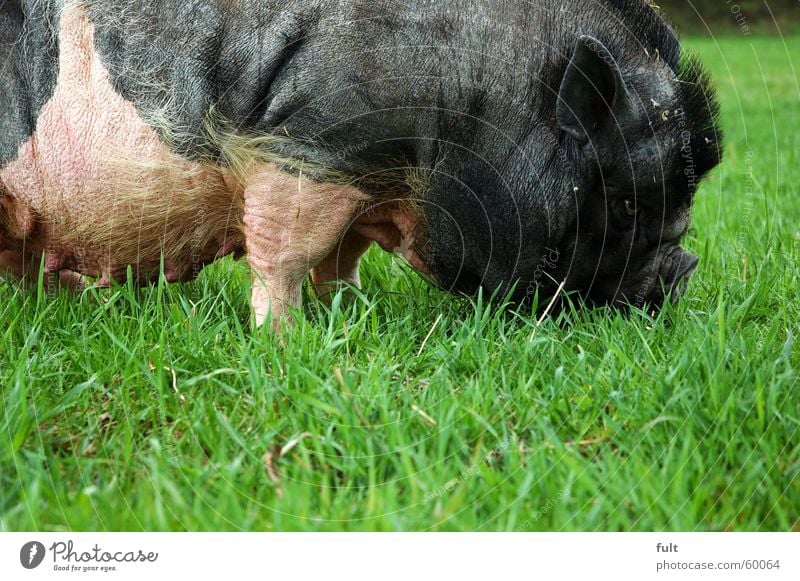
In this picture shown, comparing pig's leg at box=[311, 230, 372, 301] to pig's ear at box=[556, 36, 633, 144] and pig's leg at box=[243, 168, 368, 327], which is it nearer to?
pig's leg at box=[243, 168, 368, 327]

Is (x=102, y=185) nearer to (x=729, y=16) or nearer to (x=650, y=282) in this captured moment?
(x=650, y=282)

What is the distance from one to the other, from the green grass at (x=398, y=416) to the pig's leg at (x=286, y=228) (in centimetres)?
18

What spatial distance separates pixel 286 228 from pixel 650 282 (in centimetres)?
133

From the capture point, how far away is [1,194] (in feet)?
11.0

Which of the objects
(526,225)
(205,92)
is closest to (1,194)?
(205,92)

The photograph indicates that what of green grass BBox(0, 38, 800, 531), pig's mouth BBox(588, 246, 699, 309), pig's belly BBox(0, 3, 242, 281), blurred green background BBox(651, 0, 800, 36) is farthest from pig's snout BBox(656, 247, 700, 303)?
blurred green background BBox(651, 0, 800, 36)

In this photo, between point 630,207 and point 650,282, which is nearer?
point 630,207

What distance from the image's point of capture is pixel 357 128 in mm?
3066

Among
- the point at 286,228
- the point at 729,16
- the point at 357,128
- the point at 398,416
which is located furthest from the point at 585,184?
the point at 729,16

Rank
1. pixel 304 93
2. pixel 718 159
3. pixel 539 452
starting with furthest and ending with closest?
1. pixel 718 159
2. pixel 304 93
3. pixel 539 452
